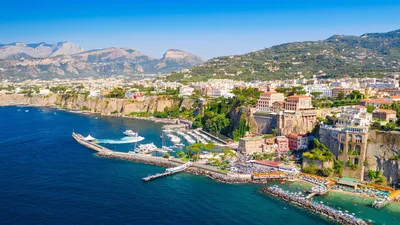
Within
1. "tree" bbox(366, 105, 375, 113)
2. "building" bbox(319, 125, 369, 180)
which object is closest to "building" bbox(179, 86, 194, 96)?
"tree" bbox(366, 105, 375, 113)

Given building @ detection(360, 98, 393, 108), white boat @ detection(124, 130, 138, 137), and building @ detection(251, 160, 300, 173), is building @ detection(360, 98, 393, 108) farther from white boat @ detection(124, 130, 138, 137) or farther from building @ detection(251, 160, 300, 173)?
white boat @ detection(124, 130, 138, 137)

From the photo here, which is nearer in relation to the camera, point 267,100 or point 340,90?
point 267,100

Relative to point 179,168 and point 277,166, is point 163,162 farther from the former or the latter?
point 277,166

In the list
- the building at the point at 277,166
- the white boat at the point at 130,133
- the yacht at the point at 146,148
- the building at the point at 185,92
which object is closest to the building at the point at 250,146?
the building at the point at 277,166

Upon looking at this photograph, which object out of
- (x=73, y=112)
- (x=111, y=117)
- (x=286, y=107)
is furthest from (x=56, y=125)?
(x=286, y=107)

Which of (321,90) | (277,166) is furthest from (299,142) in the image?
(321,90)

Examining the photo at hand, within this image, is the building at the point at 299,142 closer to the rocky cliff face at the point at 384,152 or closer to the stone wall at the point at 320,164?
the stone wall at the point at 320,164
